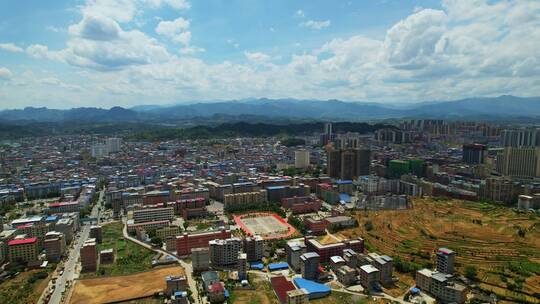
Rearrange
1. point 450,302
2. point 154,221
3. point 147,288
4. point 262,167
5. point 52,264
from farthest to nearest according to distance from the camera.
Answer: point 262,167
point 154,221
point 52,264
point 147,288
point 450,302

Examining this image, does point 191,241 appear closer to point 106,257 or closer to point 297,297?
point 106,257

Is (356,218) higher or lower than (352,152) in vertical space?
lower

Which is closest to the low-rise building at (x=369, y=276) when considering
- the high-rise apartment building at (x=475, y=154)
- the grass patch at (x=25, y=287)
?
the grass patch at (x=25, y=287)

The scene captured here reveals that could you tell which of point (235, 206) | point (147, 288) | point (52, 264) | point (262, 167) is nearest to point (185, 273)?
point (147, 288)

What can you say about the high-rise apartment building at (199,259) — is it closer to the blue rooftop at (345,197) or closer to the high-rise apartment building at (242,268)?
the high-rise apartment building at (242,268)

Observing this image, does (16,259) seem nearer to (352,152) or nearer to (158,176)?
(158,176)

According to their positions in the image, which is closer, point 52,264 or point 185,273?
point 185,273

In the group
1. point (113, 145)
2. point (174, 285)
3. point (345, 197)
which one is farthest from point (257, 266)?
point (113, 145)
